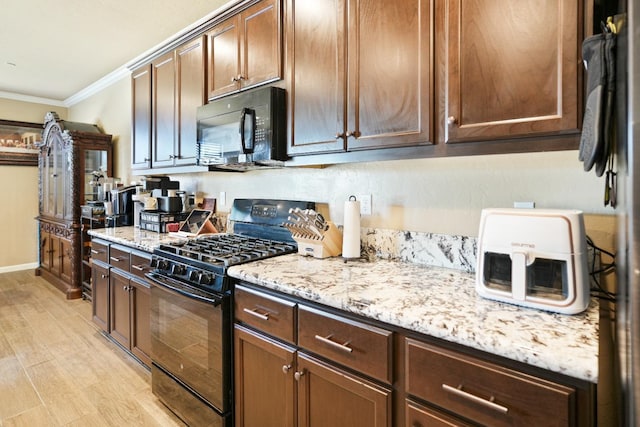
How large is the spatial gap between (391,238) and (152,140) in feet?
7.15

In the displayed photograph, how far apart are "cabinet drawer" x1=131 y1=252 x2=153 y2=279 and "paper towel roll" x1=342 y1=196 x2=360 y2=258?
1266mm

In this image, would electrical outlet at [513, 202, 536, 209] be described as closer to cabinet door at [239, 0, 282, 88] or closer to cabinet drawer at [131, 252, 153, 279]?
cabinet door at [239, 0, 282, 88]

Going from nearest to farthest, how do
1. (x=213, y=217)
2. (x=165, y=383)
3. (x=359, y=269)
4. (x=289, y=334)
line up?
1. (x=289, y=334)
2. (x=359, y=269)
3. (x=165, y=383)
4. (x=213, y=217)

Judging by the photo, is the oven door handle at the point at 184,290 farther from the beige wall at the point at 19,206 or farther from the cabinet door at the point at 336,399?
the beige wall at the point at 19,206

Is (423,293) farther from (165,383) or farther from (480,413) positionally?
(165,383)

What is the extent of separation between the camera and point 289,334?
4.50 feet

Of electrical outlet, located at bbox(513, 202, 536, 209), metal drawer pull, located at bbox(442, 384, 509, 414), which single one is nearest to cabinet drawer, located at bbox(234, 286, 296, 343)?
metal drawer pull, located at bbox(442, 384, 509, 414)

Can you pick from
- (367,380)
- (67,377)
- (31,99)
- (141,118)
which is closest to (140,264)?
(67,377)

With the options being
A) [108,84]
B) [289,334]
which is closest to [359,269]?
[289,334]

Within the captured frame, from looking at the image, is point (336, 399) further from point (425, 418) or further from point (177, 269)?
point (177, 269)

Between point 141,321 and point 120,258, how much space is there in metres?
0.50

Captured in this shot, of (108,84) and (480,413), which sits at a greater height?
(108,84)

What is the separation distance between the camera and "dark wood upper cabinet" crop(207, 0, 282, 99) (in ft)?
6.22

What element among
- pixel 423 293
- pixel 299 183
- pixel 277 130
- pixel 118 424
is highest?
pixel 277 130
